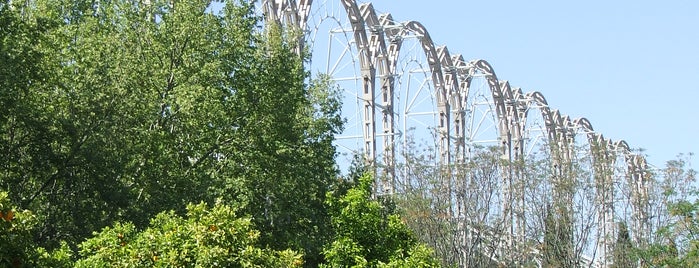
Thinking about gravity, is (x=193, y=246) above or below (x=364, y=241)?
below

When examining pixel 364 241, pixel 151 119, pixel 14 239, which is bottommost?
pixel 14 239

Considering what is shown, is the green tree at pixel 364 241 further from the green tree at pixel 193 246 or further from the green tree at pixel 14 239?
the green tree at pixel 14 239

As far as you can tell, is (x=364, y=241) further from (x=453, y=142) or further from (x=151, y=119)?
(x=453, y=142)

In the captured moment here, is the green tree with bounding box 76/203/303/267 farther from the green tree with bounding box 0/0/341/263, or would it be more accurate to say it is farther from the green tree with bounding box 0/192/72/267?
the green tree with bounding box 0/0/341/263

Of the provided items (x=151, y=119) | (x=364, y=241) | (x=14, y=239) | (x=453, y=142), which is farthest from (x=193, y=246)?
(x=453, y=142)

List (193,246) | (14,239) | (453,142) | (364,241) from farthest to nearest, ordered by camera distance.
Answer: (453,142), (364,241), (193,246), (14,239)

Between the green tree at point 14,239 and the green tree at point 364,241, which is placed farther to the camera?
the green tree at point 364,241

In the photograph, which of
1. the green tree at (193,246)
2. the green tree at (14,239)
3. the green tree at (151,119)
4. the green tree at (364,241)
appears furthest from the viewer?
the green tree at (151,119)

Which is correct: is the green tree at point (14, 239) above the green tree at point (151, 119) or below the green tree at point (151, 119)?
below

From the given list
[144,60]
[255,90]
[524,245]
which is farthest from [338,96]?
[524,245]

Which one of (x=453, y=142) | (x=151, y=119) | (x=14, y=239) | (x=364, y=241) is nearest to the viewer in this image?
(x=14, y=239)

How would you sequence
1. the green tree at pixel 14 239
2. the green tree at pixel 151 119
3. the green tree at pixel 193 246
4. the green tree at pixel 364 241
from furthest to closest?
the green tree at pixel 151 119, the green tree at pixel 364 241, the green tree at pixel 193 246, the green tree at pixel 14 239

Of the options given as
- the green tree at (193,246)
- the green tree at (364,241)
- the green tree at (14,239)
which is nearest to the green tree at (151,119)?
the green tree at (364,241)

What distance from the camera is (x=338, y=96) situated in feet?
107
